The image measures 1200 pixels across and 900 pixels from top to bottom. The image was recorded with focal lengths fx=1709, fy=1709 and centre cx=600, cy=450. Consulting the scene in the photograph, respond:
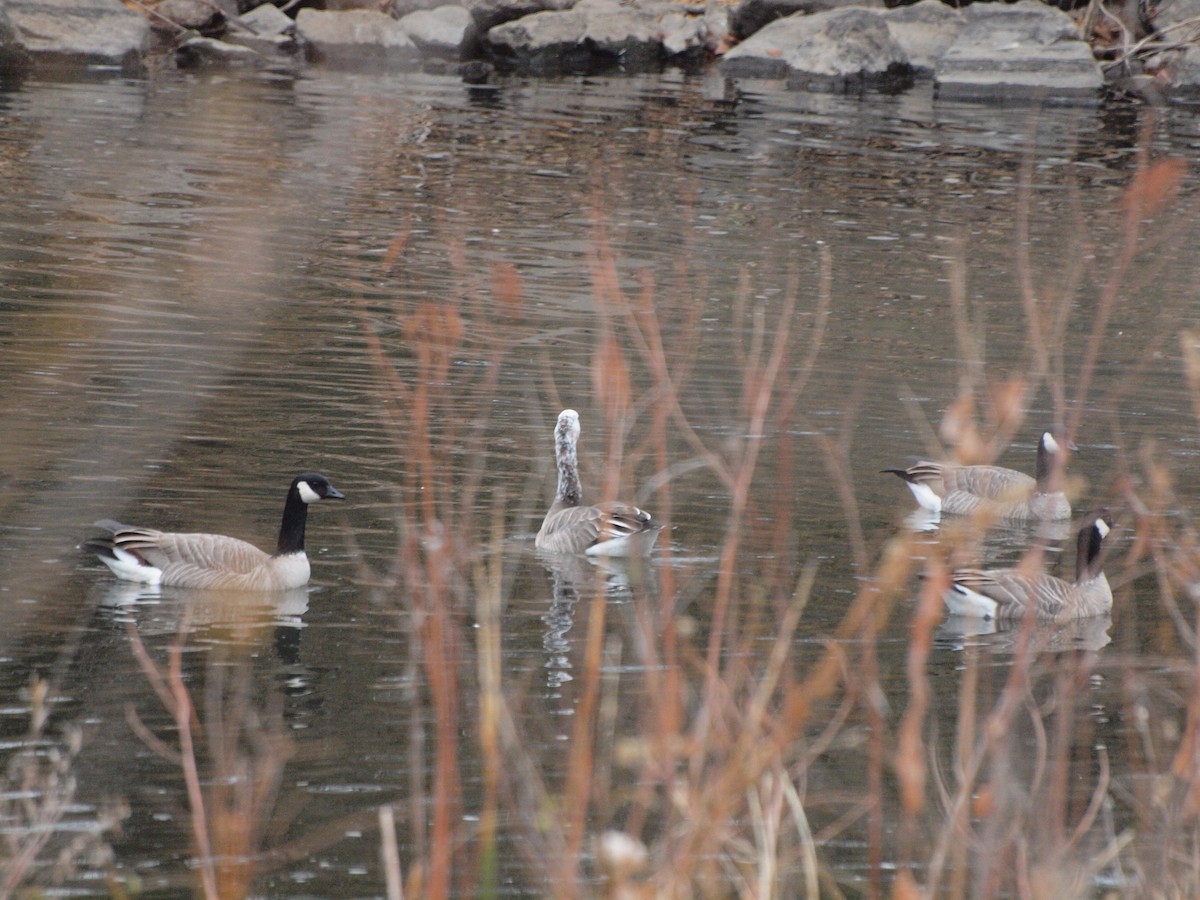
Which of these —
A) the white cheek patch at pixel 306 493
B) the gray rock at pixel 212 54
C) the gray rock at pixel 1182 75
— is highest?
the gray rock at pixel 212 54

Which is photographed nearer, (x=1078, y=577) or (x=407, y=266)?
(x=1078, y=577)

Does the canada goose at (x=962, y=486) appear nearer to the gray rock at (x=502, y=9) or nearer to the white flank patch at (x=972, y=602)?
the white flank patch at (x=972, y=602)

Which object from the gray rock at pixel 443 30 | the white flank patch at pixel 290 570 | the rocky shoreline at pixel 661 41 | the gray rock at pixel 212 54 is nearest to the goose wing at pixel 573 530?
the white flank patch at pixel 290 570

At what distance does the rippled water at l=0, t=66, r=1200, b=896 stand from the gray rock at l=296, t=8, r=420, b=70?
596cm

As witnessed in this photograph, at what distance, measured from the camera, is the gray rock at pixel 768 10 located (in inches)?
1507

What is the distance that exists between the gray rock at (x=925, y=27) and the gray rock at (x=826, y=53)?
1.03 meters

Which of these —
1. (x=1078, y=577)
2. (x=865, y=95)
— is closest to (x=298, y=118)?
(x=865, y=95)

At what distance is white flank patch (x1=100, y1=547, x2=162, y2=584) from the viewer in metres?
10.2

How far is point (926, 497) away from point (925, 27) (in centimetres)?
2876

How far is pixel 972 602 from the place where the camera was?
10492 millimetres

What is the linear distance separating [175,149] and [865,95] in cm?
1564

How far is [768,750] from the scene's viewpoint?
3.62 meters

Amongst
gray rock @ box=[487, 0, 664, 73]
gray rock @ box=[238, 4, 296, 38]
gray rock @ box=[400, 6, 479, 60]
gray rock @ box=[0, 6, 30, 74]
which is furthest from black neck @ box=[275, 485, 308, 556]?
gray rock @ box=[400, 6, 479, 60]

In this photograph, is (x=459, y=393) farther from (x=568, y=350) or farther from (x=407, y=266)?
(x=407, y=266)
